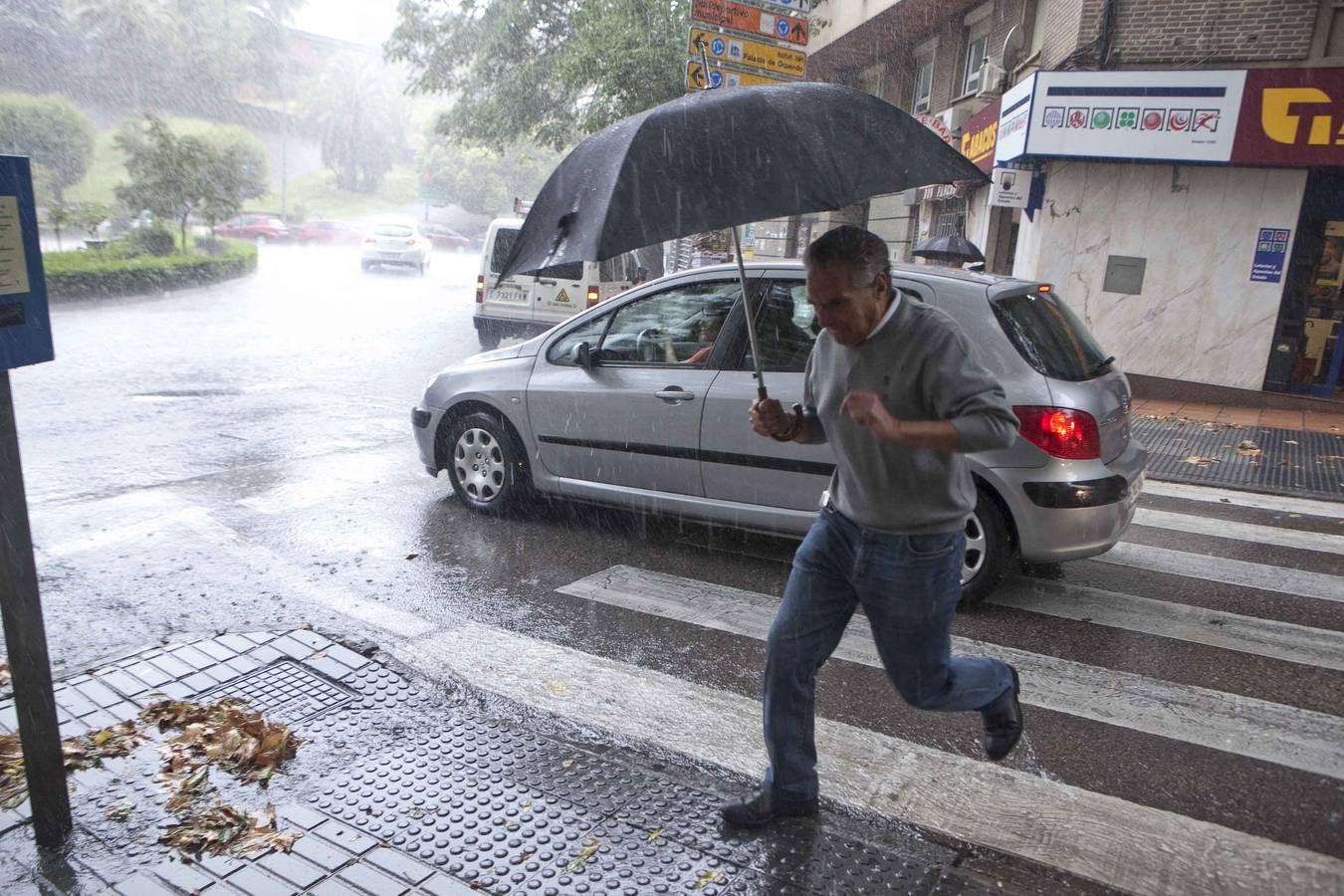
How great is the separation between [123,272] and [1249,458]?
22706 mm

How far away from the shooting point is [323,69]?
68.7 metres

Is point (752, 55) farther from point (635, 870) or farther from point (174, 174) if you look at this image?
point (174, 174)

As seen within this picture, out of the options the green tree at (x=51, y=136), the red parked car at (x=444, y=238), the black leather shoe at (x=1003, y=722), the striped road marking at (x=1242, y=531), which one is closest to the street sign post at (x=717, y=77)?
the striped road marking at (x=1242, y=531)

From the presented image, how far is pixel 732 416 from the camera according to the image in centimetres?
527

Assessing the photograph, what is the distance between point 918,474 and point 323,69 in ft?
248

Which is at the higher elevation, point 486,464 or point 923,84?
point 923,84

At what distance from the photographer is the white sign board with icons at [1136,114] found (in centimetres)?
1173

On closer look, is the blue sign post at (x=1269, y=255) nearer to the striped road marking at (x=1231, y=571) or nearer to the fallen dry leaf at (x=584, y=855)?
the striped road marking at (x=1231, y=571)

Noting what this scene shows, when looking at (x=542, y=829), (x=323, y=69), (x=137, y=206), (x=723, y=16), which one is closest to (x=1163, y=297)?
(x=723, y=16)

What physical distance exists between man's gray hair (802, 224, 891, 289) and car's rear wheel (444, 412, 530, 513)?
157 inches

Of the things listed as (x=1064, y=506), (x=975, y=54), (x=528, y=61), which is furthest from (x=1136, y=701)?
(x=528, y=61)

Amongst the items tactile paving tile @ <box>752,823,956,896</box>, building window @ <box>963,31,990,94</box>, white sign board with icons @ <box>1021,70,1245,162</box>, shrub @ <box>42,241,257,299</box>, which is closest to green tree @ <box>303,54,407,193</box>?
shrub @ <box>42,241,257,299</box>

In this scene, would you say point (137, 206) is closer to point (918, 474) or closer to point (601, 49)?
point (601, 49)

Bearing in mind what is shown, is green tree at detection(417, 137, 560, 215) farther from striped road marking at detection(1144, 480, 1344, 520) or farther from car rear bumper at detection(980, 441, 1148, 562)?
car rear bumper at detection(980, 441, 1148, 562)
